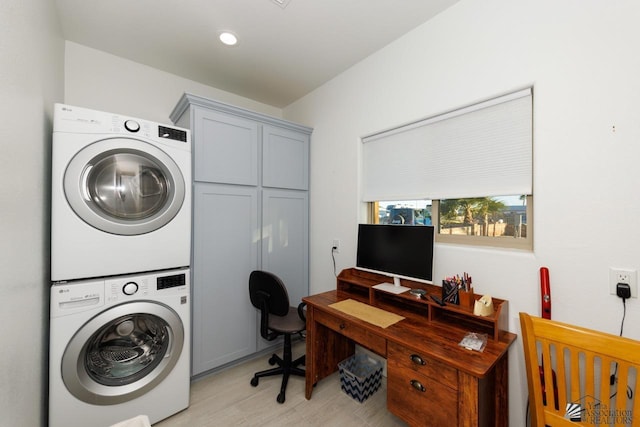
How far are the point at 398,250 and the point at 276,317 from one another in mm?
1167

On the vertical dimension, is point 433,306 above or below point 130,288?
below

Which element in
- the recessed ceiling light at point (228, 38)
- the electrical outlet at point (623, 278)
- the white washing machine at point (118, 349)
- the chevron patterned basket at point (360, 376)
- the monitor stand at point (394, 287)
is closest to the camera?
the electrical outlet at point (623, 278)

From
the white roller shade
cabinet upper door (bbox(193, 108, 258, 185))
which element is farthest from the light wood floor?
cabinet upper door (bbox(193, 108, 258, 185))

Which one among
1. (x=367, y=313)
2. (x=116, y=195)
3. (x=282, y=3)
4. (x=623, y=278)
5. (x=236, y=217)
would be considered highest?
(x=282, y=3)

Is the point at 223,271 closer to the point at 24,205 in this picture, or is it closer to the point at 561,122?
the point at 24,205

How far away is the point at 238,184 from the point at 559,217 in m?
2.22

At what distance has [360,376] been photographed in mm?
2027

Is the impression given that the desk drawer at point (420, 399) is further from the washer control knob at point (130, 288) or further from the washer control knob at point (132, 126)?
the washer control knob at point (132, 126)

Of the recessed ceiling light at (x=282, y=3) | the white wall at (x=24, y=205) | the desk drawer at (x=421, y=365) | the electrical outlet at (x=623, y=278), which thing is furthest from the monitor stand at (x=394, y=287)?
the recessed ceiling light at (x=282, y=3)

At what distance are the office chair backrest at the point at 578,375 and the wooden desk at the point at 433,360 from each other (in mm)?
175

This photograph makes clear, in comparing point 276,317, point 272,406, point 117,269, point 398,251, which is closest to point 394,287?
point 398,251

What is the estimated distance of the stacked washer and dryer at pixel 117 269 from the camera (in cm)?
138

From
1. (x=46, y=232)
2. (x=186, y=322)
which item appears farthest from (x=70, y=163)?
A: (x=186, y=322)

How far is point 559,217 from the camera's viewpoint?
129 cm
